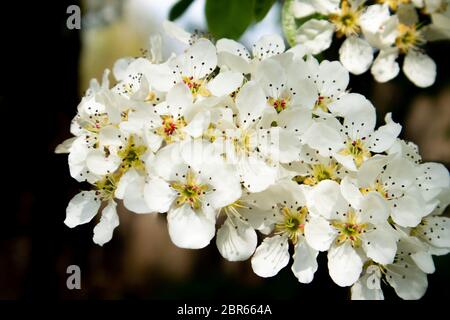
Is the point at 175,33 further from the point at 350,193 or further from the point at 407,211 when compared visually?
the point at 407,211

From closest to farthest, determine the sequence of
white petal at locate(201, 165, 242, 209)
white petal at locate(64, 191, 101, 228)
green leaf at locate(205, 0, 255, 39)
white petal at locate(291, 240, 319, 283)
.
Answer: white petal at locate(201, 165, 242, 209) < white petal at locate(291, 240, 319, 283) < white petal at locate(64, 191, 101, 228) < green leaf at locate(205, 0, 255, 39)

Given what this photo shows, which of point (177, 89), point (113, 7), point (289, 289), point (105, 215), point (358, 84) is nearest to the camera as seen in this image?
point (177, 89)

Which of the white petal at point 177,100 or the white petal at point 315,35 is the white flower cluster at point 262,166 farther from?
the white petal at point 315,35

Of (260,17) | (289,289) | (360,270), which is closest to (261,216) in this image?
(360,270)

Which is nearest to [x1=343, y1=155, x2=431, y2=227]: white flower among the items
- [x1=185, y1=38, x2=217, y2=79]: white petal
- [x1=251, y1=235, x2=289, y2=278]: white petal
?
[x1=251, y1=235, x2=289, y2=278]: white petal

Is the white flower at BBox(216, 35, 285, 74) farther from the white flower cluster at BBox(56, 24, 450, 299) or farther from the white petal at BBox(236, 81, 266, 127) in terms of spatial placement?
the white petal at BBox(236, 81, 266, 127)

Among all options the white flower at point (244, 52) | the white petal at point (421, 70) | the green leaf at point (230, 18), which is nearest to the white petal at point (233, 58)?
the white flower at point (244, 52)
